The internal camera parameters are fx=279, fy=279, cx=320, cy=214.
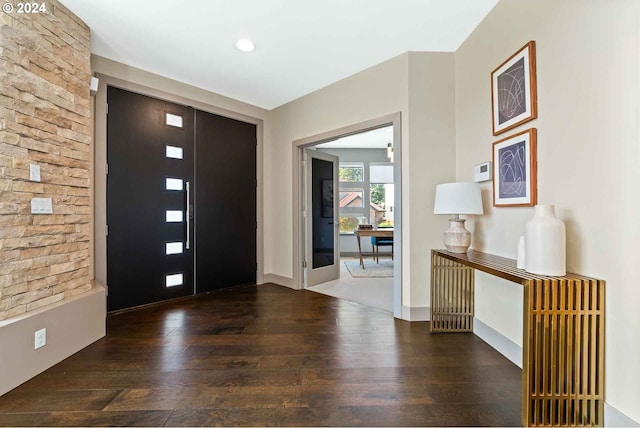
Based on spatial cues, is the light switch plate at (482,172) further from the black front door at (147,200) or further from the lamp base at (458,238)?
the black front door at (147,200)

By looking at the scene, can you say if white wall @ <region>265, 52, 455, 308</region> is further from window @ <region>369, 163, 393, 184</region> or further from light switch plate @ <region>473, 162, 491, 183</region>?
window @ <region>369, 163, 393, 184</region>

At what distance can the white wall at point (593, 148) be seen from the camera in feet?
4.15

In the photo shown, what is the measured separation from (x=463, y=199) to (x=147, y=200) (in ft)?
Result: 10.8

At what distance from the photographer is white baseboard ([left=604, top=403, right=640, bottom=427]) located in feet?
4.16

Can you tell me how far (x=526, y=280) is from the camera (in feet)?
4.69

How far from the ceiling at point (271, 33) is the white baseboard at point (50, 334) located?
235 centimetres

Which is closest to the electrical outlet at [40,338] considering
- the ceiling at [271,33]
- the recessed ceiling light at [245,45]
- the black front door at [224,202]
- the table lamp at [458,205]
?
the black front door at [224,202]

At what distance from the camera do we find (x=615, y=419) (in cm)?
133

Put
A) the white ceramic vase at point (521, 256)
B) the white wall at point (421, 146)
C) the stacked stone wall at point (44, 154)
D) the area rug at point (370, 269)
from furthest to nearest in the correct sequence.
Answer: the area rug at point (370, 269) → the white wall at point (421, 146) → the stacked stone wall at point (44, 154) → the white ceramic vase at point (521, 256)

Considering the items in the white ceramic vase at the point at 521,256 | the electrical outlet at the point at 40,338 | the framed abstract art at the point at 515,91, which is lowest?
the electrical outlet at the point at 40,338

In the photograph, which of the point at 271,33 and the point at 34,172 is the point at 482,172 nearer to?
the point at 271,33

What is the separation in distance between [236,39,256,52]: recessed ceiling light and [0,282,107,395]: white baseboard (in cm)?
260

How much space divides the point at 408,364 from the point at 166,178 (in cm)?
322

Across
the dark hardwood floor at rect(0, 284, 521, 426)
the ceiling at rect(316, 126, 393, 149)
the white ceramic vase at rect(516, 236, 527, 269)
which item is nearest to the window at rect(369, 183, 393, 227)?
the ceiling at rect(316, 126, 393, 149)
